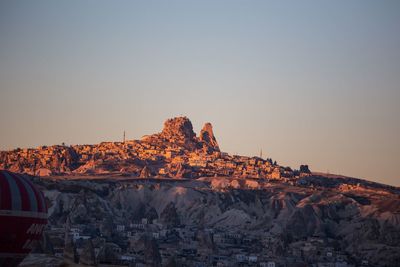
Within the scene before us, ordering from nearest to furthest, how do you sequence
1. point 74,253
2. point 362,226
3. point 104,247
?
point 74,253, point 104,247, point 362,226

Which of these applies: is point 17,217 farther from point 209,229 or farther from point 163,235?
point 209,229

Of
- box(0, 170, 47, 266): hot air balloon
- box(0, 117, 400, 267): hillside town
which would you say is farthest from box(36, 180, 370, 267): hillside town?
box(0, 170, 47, 266): hot air balloon

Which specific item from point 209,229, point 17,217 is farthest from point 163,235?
point 17,217

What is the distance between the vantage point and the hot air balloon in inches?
3113

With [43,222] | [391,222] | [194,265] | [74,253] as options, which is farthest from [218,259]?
[43,222]

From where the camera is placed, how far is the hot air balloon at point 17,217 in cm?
7906

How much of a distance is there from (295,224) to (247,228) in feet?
24.3

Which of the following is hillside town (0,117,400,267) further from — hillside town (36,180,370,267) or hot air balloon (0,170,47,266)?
hot air balloon (0,170,47,266)

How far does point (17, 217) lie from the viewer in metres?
79.9

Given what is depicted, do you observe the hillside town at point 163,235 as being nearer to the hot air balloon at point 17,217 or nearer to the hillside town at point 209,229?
the hillside town at point 209,229

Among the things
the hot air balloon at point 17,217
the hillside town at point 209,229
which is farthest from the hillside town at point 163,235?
the hot air balloon at point 17,217

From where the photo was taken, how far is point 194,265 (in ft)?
468

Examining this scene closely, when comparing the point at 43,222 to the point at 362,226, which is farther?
the point at 362,226

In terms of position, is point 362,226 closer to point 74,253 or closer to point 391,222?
point 391,222
